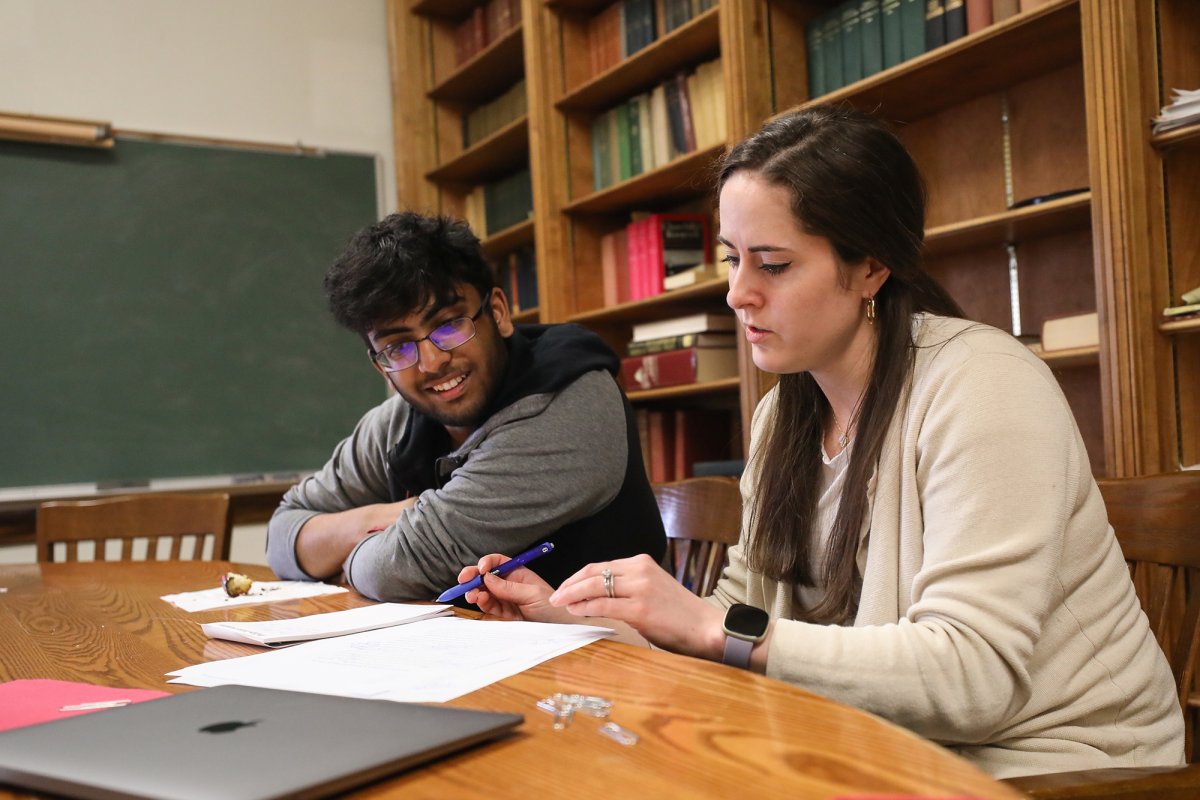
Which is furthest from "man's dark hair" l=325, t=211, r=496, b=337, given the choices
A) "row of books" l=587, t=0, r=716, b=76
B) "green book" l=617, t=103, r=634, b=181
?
"green book" l=617, t=103, r=634, b=181

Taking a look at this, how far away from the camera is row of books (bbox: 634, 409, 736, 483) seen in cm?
324

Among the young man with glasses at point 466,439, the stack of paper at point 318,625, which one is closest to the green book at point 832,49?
the young man with glasses at point 466,439

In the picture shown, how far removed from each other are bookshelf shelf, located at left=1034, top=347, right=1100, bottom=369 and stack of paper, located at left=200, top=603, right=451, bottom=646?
141 cm

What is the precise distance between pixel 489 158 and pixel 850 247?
10.3 feet

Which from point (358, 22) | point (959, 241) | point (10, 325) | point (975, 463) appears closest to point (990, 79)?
point (959, 241)

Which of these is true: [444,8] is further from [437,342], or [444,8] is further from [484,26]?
[437,342]

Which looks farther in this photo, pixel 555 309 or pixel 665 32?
pixel 555 309

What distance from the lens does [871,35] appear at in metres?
2.49

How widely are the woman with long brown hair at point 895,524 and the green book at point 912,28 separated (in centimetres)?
131

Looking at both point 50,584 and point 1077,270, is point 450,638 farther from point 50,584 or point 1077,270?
point 1077,270

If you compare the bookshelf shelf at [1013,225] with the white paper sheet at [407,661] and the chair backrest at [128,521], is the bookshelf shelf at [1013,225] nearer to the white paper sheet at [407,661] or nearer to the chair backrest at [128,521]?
the white paper sheet at [407,661]

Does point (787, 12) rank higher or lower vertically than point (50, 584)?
higher

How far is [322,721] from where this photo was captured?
64 cm

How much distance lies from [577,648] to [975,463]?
1.34 ft
